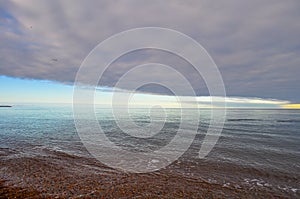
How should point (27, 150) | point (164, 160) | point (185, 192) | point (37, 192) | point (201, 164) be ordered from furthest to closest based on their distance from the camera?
point (27, 150)
point (164, 160)
point (201, 164)
point (185, 192)
point (37, 192)

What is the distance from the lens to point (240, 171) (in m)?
13.1

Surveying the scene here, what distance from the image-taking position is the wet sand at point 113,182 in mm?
8875

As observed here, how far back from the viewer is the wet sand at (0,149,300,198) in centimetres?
888

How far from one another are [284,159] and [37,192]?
2007cm

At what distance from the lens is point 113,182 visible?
10.2 m

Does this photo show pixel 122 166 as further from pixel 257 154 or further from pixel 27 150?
pixel 257 154

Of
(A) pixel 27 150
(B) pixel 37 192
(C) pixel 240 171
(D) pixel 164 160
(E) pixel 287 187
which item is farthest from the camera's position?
(A) pixel 27 150

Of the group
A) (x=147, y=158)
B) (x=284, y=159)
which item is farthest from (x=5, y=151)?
(x=284, y=159)

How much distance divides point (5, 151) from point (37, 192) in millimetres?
11292

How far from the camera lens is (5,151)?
16344 mm

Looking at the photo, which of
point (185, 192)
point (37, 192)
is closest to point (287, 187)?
point (185, 192)

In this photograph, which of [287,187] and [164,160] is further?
[164,160]

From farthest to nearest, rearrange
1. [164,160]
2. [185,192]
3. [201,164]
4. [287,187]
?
[164,160] → [201,164] → [287,187] → [185,192]

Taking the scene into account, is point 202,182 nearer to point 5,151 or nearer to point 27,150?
point 27,150
